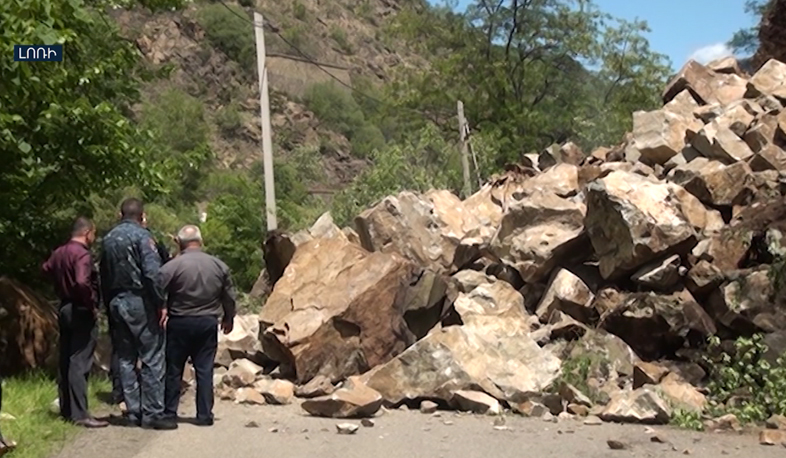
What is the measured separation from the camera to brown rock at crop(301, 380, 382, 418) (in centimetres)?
879

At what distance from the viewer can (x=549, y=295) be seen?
1186 centimetres

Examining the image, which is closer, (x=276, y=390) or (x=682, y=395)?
(x=682, y=395)

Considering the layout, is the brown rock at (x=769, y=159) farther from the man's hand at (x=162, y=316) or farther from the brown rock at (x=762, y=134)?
the man's hand at (x=162, y=316)

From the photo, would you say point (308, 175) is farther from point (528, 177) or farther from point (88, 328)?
point (88, 328)

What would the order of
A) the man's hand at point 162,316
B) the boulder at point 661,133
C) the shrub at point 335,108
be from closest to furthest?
the man's hand at point 162,316 < the boulder at point 661,133 < the shrub at point 335,108

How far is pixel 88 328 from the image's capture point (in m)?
7.88

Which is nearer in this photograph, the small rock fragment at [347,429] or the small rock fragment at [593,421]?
the small rock fragment at [347,429]

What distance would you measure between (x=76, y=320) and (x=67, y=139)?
2654mm

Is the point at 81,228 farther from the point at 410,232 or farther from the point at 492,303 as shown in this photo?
the point at 410,232

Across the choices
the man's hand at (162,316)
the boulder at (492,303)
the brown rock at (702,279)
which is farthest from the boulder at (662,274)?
the man's hand at (162,316)

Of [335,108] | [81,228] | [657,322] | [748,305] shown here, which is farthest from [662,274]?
[335,108]

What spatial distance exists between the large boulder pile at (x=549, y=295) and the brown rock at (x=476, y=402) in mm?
15

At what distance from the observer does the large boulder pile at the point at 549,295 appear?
9711 millimetres

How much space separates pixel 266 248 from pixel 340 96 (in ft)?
258
